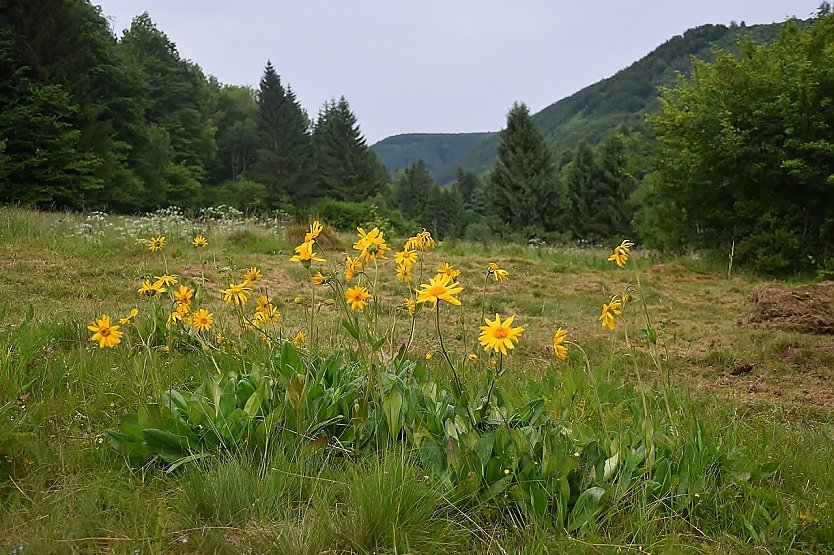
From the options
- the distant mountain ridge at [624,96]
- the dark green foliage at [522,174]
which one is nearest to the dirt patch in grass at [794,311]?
the dark green foliage at [522,174]

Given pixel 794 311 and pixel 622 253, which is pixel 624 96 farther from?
pixel 622 253

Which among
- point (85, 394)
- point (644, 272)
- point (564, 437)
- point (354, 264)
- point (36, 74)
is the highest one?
point (36, 74)

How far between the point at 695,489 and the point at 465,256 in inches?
338

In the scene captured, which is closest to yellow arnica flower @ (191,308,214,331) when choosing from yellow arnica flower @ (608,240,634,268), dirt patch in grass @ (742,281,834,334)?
yellow arnica flower @ (608,240,634,268)

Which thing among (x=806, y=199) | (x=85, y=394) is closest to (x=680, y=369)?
(x=85, y=394)

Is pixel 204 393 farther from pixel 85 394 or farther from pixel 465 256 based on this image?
pixel 465 256

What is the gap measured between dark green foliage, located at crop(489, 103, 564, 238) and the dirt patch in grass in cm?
2641

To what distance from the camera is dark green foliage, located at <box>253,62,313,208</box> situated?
3884 cm

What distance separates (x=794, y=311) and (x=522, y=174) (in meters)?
28.0

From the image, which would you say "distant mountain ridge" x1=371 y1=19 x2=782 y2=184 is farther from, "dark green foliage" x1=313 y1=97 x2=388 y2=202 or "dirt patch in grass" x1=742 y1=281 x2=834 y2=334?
"dirt patch in grass" x1=742 y1=281 x2=834 y2=334

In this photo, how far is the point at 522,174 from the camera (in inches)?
1268

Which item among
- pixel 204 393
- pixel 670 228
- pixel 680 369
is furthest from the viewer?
pixel 670 228

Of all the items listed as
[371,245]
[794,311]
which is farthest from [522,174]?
[371,245]

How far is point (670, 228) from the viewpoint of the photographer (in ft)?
35.3
